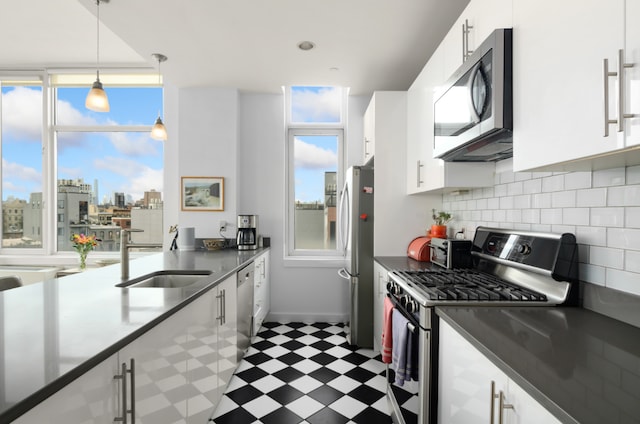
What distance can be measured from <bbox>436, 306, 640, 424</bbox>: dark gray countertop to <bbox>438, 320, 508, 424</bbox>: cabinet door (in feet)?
0.17

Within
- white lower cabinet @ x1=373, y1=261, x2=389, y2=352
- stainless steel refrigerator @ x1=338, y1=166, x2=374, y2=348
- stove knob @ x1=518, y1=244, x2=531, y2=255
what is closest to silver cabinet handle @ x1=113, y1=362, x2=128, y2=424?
stove knob @ x1=518, y1=244, x2=531, y2=255

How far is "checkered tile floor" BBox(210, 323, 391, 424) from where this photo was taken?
2082mm

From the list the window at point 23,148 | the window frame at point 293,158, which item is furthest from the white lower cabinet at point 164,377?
the window at point 23,148

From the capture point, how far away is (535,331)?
107 centimetres

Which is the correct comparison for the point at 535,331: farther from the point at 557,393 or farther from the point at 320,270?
the point at 320,270

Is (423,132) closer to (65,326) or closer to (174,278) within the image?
(174,278)

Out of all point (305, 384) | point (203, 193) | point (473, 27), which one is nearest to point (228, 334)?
point (305, 384)

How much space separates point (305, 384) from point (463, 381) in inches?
63.6

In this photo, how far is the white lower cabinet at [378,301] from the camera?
2.63 m

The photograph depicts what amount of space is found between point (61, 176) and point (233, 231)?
7.82 feet

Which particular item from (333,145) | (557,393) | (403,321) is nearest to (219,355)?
(403,321)

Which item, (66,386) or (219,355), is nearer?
(66,386)

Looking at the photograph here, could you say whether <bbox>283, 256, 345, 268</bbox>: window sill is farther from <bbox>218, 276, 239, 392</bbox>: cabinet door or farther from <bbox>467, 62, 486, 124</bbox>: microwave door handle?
<bbox>467, 62, 486, 124</bbox>: microwave door handle

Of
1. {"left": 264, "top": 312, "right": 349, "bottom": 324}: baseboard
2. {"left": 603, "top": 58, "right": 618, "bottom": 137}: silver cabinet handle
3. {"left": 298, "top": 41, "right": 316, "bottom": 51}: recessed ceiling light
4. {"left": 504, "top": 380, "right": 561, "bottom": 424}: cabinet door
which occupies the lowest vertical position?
{"left": 264, "top": 312, "right": 349, "bottom": 324}: baseboard
